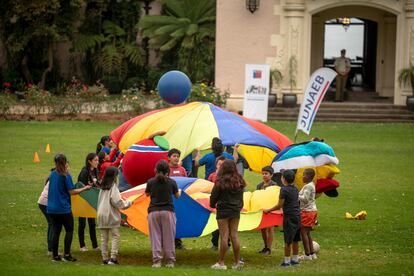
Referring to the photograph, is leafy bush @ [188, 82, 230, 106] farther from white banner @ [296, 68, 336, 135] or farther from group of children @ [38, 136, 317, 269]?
group of children @ [38, 136, 317, 269]

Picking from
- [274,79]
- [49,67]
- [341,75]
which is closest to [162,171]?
[274,79]

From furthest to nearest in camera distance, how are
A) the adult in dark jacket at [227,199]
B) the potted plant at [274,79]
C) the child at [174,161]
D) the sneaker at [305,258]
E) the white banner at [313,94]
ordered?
1. the potted plant at [274,79]
2. the white banner at [313,94]
3. the child at [174,161]
4. the sneaker at [305,258]
5. the adult in dark jacket at [227,199]

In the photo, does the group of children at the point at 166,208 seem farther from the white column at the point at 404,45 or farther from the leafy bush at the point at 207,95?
the white column at the point at 404,45

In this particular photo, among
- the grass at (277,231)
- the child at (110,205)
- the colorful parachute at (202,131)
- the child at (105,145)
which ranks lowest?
the grass at (277,231)

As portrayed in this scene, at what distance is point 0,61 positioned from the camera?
1502 inches

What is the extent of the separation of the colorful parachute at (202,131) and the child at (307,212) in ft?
7.29

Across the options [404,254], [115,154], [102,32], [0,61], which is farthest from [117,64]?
[404,254]

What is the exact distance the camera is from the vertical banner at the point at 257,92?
28484 mm

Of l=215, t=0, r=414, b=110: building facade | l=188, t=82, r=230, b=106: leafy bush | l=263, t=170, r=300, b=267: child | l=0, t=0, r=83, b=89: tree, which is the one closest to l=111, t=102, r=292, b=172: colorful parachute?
l=263, t=170, r=300, b=267: child

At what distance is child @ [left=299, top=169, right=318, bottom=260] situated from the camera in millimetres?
12750

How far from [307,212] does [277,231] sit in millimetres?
2774

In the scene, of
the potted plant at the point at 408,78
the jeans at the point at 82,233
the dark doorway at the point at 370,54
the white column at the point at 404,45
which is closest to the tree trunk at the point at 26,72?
the dark doorway at the point at 370,54

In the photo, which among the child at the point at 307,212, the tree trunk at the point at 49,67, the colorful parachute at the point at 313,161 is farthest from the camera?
the tree trunk at the point at 49,67

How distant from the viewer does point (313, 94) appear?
61.0 feet
